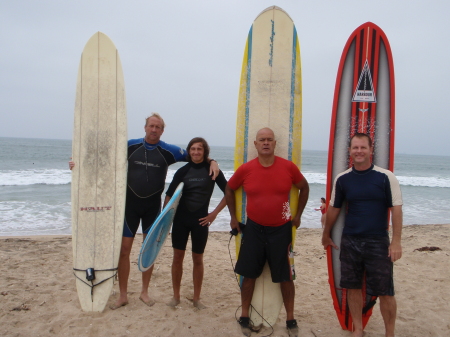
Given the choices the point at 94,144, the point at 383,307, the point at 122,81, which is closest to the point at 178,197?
the point at 94,144

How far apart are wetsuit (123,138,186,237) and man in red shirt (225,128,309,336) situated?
0.70 metres

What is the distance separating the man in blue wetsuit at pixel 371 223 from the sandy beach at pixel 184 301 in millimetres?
633

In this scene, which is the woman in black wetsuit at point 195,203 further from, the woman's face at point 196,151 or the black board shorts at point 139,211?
the black board shorts at point 139,211

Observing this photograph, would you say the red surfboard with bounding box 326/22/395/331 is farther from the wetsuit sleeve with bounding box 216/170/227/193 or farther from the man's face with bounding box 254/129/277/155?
the wetsuit sleeve with bounding box 216/170/227/193

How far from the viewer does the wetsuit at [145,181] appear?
2.84 metres

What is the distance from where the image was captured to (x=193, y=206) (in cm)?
268

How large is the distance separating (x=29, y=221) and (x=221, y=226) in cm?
394

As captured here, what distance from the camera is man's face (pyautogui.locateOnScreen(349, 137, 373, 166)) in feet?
7.02

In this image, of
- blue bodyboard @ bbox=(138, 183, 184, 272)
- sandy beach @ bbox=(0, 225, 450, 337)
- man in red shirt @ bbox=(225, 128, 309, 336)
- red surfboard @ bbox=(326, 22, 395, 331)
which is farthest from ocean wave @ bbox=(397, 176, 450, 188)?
blue bodyboard @ bbox=(138, 183, 184, 272)

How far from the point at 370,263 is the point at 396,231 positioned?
0.88 feet

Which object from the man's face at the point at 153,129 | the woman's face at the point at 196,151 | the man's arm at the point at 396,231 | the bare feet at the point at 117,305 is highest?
the man's face at the point at 153,129

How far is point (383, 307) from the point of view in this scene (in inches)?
87.6

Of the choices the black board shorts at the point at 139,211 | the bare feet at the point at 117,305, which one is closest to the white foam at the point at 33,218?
the bare feet at the point at 117,305

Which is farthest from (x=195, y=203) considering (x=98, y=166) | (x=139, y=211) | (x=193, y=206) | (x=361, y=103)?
(x=361, y=103)
